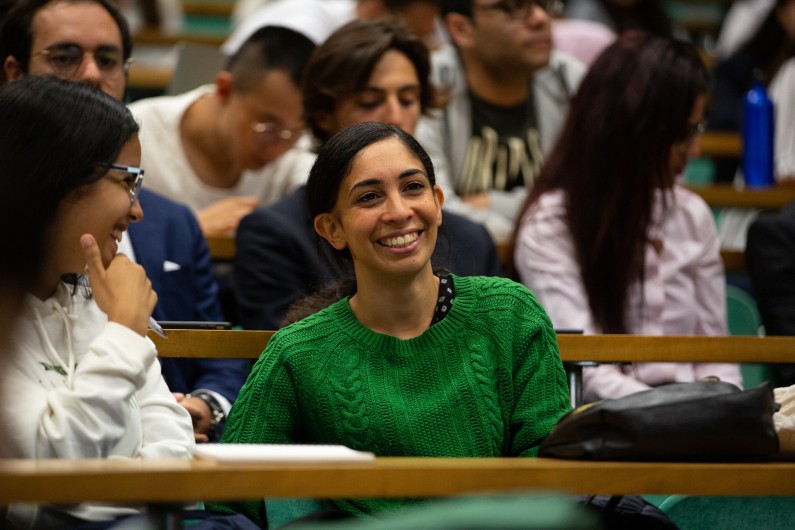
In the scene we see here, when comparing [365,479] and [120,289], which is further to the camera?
[120,289]

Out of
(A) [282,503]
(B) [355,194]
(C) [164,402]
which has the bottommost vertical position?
(A) [282,503]

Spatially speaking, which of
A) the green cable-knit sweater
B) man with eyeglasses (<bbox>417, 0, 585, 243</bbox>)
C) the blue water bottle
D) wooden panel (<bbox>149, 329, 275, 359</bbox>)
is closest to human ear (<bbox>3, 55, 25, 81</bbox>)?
wooden panel (<bbox>149, 329, 275, 359</bbox>)

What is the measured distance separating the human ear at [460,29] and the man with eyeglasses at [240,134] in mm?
513

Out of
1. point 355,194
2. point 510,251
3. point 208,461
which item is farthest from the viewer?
point 510,251

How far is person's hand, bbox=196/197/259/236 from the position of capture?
3170 mm

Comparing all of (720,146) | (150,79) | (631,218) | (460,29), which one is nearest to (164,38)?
(150,79)

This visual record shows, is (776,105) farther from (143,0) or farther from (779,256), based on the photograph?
(143,0)

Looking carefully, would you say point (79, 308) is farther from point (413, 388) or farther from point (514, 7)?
point (514, 7)

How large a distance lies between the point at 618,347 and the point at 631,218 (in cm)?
81

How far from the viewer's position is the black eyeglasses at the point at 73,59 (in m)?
2.76

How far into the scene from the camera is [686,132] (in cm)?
312

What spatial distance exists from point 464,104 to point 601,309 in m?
0.99

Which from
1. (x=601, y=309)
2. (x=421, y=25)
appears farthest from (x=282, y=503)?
(x=421, y=25)

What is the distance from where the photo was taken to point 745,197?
3.83m
